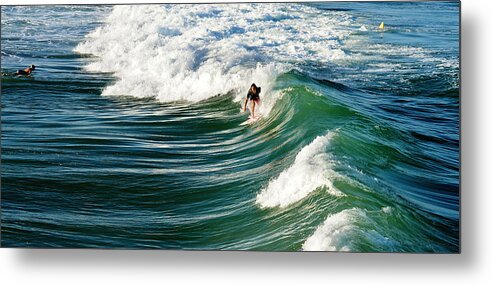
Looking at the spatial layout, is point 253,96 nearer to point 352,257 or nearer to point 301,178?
point 301,178

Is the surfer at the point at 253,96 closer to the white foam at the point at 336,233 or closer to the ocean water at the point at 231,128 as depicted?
the ocean water at the point at 231,128

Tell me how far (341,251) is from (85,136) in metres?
1.90

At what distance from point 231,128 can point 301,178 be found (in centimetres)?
64

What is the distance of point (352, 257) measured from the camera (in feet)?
19.2

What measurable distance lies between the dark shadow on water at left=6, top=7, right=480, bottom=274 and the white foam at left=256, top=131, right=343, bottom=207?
1.24 ft

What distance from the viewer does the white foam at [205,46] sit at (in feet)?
19.6

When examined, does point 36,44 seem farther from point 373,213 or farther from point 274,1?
point 373,213

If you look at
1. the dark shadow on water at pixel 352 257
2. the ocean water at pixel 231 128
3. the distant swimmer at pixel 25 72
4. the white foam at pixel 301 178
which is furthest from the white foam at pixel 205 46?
the dark shadow on water at pixel 352 257

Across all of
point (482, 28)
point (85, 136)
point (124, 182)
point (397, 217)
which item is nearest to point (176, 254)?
point (124, 182)

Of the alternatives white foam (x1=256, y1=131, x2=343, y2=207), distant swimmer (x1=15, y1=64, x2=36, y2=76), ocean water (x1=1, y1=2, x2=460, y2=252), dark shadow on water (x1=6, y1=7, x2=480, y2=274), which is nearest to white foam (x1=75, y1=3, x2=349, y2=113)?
ocean water (x1=1, y1=2, x2=460, y2=252)

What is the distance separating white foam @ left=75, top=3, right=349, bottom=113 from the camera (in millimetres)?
5977

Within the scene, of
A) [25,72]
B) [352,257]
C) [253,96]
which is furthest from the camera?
[25,72]

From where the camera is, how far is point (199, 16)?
6.02 meters

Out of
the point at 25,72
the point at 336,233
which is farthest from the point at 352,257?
the point at 25,72
